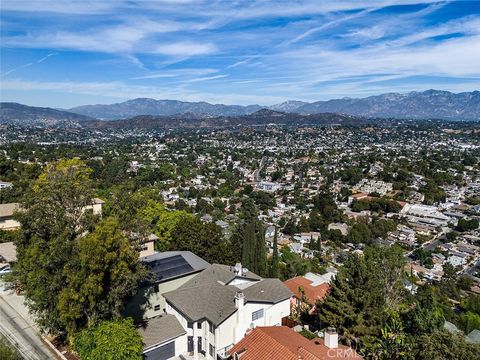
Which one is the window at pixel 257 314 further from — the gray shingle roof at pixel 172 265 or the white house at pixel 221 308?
the gray shingle roof at pixel 172 265

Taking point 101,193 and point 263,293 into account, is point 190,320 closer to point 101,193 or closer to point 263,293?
point 263,293

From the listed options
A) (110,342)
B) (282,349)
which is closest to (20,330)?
(110,342)

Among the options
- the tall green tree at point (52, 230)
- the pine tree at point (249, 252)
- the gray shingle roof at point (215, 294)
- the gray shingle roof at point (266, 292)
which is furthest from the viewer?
the pine tree at point (249, 252)

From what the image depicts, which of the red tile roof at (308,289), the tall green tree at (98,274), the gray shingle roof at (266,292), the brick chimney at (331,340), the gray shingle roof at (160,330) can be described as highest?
the tall green tree at (98,274)

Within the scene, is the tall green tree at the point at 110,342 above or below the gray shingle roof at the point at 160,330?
above

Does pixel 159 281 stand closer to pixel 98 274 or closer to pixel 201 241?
pixel 98 274

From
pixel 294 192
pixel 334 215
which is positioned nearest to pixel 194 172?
pixel 294 192

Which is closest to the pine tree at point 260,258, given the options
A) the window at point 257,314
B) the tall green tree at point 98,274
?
the window at point 257,314
